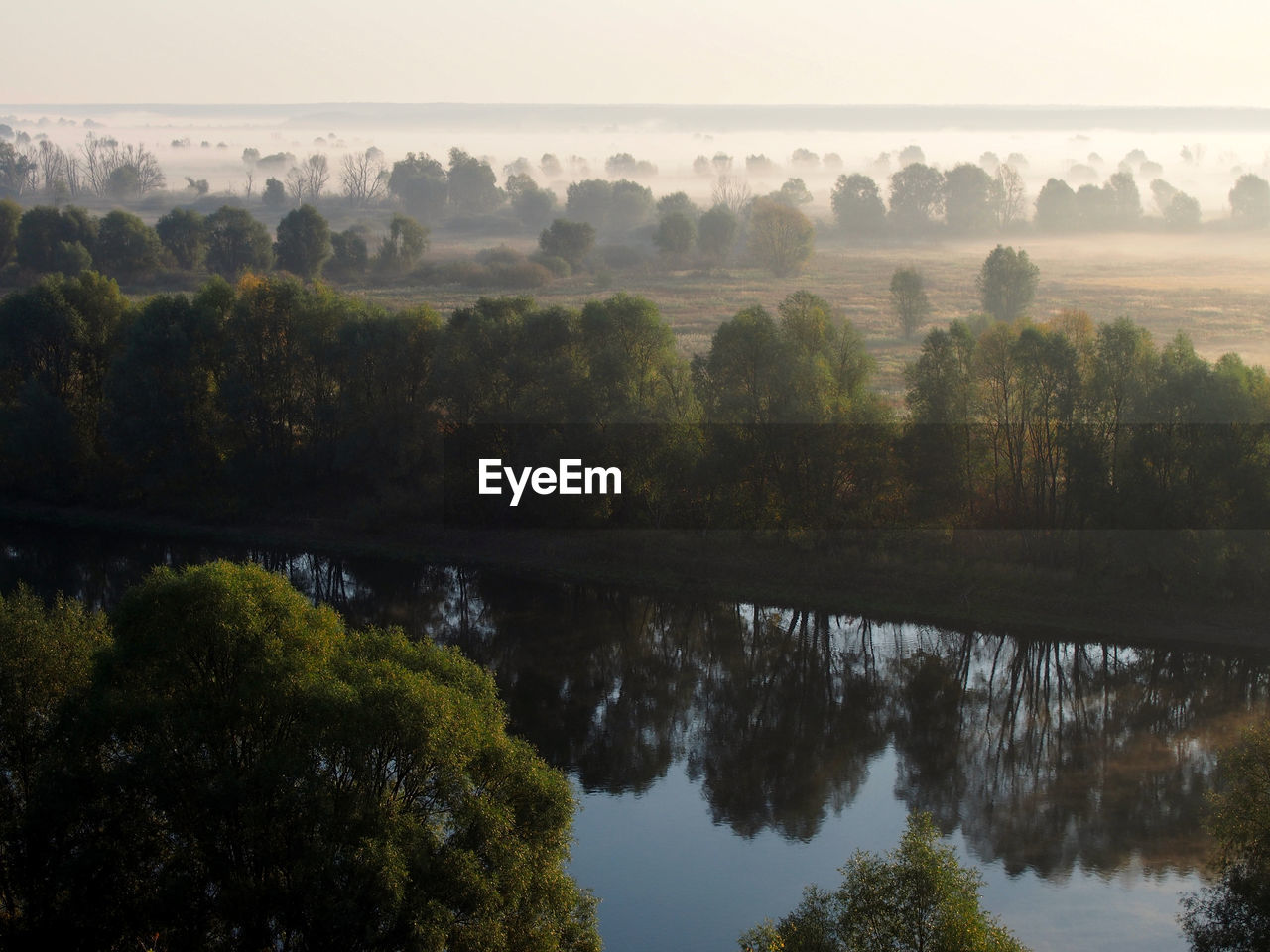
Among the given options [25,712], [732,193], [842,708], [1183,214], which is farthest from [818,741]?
[732,193]

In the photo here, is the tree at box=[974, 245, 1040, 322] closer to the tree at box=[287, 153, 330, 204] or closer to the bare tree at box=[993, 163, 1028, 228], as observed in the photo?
the bare tree at box=[993, 163, 1028, 228]

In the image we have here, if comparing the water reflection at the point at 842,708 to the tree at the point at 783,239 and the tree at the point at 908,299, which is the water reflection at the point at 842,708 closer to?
the tree at the point at 908,299

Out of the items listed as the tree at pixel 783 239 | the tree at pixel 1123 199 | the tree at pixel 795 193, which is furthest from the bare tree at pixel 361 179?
the tree at pixel 1123 199

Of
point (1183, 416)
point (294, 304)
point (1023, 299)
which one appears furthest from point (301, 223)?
point (1183, 416)

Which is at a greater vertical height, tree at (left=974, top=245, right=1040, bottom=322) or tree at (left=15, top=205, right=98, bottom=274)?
tree at (left=15, top=205, right=98, bottom=274)

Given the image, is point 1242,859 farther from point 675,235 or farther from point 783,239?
point 675,235

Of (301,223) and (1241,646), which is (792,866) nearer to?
(1241,646)

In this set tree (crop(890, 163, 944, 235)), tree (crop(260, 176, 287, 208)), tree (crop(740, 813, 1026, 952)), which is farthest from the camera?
tree (crop(260, 176, 287, 208))

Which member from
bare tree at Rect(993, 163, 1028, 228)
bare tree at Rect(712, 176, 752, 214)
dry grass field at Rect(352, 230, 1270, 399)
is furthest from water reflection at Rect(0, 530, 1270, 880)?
bare tree at Rect(712, 176, 752, 214)
